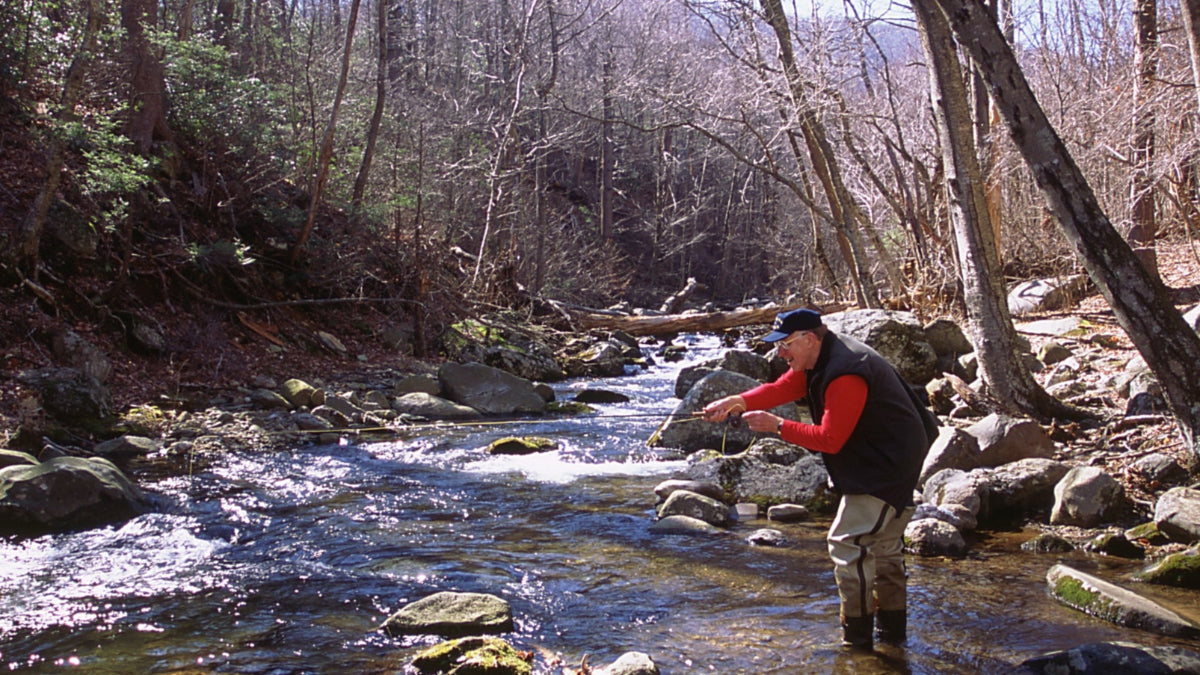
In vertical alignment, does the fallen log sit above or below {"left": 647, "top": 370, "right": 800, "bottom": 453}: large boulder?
above

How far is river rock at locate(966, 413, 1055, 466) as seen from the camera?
797 cm

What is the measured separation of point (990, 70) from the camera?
6738 mm

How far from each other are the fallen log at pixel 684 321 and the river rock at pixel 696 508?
46.7ft

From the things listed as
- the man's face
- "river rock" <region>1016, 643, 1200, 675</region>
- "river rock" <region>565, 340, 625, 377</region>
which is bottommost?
"river rock" <region>1016, 643, 1200, 675</region>

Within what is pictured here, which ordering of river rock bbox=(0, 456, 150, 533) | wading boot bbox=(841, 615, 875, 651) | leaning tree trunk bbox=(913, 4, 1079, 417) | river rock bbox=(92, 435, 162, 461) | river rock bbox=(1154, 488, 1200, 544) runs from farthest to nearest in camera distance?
1. leaning tree trunk bbox=(913, 4, 1079, 417)
2. river rock bbox=(92, 435, 162, 461)
3. river rock bbox=(0, 456, 150, 533)
4. river rock bbox=(1154, 488, 1200, 544)
5. wading boot bbox=(841, 615, 875, 651)

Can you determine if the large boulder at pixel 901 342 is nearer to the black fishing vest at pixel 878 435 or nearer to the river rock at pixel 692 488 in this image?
the river rock at pixel 692 488

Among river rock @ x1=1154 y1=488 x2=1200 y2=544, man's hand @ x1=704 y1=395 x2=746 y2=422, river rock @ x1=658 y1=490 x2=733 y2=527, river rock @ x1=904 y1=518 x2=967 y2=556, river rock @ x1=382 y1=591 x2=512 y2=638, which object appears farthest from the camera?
river rock @ x1=658 y1=490 x2=733 y2=527

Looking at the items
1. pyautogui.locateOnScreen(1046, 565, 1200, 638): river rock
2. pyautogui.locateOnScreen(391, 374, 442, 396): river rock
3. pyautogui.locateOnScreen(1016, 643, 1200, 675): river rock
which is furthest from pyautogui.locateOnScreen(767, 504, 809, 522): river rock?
pyautogui.locateOnScreen(391, 374, 442, 396): river rock

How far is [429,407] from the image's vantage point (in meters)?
12.2

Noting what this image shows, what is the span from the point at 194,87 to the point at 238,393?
5.48 meters

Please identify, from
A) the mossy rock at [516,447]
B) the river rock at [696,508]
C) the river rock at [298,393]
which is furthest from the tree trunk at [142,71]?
the river rock at [696,508]

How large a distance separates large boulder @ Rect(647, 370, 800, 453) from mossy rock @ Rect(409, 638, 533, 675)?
5727 millimetres

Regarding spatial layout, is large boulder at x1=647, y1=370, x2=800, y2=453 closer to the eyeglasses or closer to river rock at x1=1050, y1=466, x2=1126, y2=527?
river rock at x1=1050, y1=466, x2=1126, y2=527

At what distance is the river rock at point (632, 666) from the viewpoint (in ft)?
13.4
